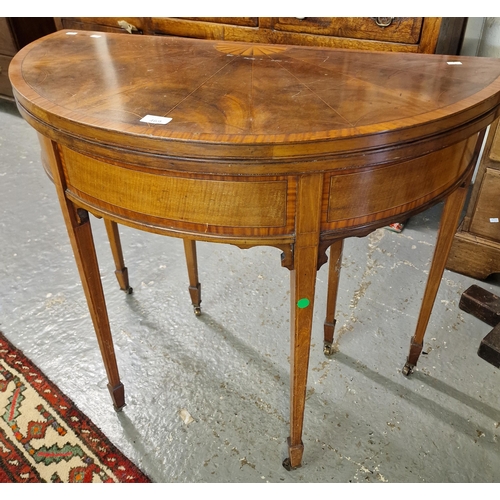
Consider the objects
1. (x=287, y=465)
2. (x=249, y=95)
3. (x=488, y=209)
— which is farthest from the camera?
(x=488, y=209)

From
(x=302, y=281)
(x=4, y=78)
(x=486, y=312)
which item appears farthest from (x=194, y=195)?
(x=4, y=78)

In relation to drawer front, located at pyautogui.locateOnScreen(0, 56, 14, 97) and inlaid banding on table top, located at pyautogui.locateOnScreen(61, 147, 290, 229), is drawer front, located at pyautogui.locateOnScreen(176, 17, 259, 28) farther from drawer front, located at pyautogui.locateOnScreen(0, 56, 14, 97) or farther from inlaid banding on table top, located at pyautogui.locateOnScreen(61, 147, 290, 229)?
drawer front, located at pyautogui.locateOnScreen(0, 56, 14, 97)

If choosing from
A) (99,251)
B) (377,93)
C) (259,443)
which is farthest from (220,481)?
(99,251)

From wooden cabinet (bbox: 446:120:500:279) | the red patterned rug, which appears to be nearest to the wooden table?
the red patterned rug

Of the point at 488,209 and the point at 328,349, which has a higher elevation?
the point at 488,209

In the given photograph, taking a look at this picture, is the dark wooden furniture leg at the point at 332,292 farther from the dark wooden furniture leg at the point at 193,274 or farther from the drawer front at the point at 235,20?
the drawer front at the point at 235,20

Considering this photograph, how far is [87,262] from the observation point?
0.95 m

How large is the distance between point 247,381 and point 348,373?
0.93 ft

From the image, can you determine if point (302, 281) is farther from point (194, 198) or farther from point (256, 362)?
point (256, 362)

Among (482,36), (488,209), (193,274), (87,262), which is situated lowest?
(193,274)

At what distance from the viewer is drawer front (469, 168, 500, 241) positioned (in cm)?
148

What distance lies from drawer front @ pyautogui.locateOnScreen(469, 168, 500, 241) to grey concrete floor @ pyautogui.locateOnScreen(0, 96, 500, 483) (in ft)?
0.59

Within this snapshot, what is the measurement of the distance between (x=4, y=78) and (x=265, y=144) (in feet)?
9.43

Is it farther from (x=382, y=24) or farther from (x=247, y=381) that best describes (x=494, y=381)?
(x=382, y=24)
